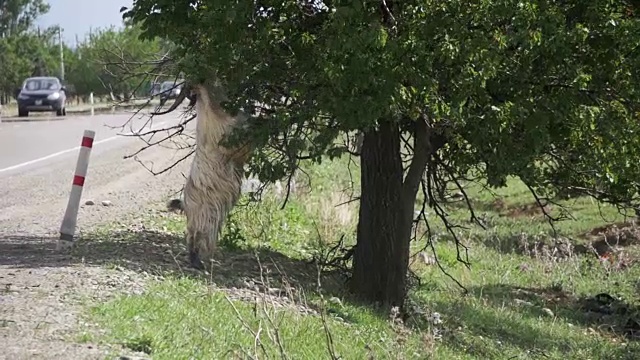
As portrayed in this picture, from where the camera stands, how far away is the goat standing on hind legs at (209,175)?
946cm

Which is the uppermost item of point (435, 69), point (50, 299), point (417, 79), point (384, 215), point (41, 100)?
point (435, 69)

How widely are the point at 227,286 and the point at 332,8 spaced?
258 cm

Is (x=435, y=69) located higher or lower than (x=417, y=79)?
higher

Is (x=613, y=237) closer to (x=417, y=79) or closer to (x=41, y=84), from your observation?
(x=417, y=79)

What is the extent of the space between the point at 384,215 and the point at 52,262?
3.50 meters

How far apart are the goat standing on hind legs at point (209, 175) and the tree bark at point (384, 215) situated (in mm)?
1758

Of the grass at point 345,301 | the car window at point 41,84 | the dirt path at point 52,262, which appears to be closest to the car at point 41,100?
the car window at point 41,84

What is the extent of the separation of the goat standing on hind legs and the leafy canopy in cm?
21

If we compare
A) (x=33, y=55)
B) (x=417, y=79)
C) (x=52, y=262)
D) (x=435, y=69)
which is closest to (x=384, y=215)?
(x=435, y=69)

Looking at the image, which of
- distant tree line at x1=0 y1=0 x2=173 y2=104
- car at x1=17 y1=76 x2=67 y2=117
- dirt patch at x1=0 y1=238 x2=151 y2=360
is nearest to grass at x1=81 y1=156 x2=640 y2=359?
dirt patch at x1=0 y1=238 x2=151 y2=360

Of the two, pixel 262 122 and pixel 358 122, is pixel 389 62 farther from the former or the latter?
pixel 262 122

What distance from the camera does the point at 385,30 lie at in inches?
340

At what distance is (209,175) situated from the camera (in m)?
9.51

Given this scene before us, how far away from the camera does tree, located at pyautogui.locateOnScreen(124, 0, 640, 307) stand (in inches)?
343
